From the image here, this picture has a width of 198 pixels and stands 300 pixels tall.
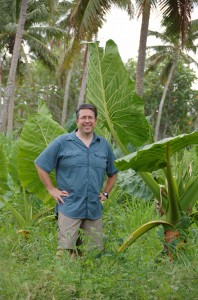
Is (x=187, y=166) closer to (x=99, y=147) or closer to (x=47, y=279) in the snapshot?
(x=99, y=147)

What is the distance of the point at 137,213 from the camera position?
643cm

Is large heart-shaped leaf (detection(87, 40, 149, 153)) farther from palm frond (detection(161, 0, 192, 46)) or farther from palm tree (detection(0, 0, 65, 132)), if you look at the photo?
palm tree (detection(0, 0, 65, 132))

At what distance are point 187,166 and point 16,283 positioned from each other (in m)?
2.05

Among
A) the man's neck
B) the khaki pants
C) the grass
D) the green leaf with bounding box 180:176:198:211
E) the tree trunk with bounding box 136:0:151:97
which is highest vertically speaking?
the tree trunk with bounding box 136:0:151:97

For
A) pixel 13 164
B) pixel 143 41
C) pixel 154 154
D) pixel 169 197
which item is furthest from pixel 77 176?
pixel 143 41

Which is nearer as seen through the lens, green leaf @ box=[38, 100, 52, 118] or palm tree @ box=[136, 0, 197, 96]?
green leaf @ box=[38, 100, 52, 118]

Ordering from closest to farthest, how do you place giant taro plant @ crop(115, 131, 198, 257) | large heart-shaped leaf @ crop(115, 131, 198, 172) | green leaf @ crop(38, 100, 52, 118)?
large heart-shaped leaf @ crop(115, 131, 198, 172) < giant taro plant @ crop(115, 131, 198, 257) < green leaf @ crop(38, 100, 52, 118)

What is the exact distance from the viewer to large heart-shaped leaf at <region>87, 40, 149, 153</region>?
16.2ft

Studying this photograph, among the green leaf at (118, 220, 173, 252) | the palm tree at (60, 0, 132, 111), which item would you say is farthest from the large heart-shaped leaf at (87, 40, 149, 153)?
the palm tree at (60, 0, 132, 111)

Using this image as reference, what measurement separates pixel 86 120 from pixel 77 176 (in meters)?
0.42

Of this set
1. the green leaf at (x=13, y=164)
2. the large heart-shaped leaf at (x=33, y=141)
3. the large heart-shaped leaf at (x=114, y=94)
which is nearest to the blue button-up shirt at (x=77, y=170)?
the large heart-shaped leaf at (x=114, y=94)

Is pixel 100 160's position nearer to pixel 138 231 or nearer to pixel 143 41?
pixel 138 231

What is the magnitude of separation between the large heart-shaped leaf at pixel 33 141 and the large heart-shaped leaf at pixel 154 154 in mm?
1378

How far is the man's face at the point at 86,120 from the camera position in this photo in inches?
179
